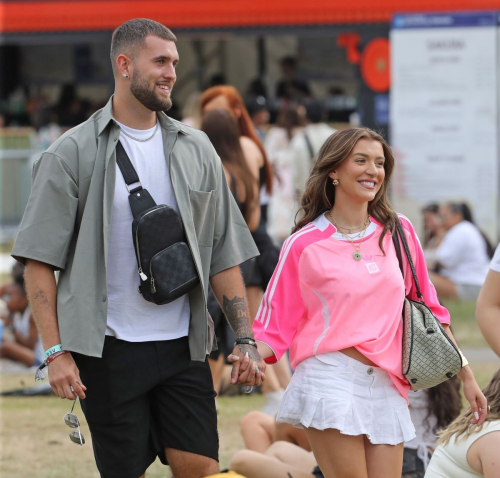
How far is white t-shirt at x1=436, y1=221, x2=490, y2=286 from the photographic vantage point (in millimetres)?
9766

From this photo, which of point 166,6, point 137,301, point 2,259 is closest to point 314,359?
point 137,301

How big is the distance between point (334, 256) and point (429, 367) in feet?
1.72

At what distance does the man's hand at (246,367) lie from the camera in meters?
3.32

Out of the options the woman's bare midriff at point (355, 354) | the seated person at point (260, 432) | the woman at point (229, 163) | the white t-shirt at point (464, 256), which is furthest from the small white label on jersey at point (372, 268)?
the white t-shirt at point (464, 256)

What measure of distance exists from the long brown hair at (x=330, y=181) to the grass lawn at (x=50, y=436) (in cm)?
222

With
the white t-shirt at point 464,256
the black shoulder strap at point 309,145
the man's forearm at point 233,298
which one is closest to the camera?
the man's forearm at point 233,298

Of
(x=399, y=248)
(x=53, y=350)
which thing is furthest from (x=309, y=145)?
(x=53, y=350)

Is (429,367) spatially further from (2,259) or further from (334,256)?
(2,259)

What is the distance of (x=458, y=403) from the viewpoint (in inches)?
172

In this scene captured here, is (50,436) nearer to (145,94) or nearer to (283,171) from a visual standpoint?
(145,94)

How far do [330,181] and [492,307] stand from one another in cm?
81

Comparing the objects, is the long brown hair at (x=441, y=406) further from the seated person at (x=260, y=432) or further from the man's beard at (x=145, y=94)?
the man's beard at (x=145, y=94)

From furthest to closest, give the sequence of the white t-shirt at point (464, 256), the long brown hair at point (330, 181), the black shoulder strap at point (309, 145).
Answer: the white t-shirt at point (464, 256), the black shoulder strap at point (309, 145), the long brown hair at point (330, 181)

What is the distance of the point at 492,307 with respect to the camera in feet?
12.1
